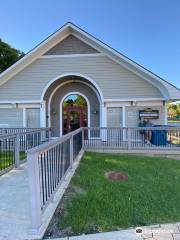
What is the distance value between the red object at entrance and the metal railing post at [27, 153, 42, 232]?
11492 millimetres

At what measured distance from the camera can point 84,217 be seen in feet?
13.4

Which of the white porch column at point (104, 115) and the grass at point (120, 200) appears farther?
the white porch column at point (104, 115)

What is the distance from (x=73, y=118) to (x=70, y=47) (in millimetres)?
4584

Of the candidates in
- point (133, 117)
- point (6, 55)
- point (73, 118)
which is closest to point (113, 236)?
point (133, 117)

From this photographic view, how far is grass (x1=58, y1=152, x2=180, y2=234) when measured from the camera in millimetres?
3975

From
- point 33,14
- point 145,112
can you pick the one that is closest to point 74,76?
point 145,112

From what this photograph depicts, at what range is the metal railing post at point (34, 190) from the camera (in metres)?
3.36

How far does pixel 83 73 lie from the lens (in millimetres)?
13156

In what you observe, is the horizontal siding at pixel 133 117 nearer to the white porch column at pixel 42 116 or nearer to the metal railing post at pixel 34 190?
the white porch column at pixel 42 116

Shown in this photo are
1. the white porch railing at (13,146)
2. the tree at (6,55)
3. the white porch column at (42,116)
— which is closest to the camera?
the white porch railing at (13,146)

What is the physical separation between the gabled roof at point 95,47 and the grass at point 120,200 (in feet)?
18.9

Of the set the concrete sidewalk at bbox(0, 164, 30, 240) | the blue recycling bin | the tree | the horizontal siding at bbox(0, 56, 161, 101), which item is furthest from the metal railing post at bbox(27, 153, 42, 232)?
the tree

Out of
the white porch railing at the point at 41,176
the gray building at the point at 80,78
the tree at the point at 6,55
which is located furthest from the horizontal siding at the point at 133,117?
the tree at the point at 6,55

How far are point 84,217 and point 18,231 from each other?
1160 millimetres
